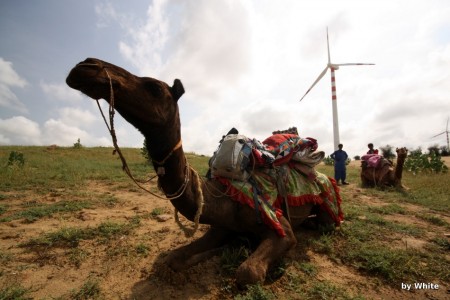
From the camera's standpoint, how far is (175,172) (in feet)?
10.5

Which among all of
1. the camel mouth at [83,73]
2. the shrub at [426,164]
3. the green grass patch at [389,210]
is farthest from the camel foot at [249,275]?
the shrub at [426,164]

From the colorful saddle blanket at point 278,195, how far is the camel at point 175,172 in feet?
0.40

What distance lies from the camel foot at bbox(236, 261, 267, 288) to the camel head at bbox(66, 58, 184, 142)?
1.80 meters

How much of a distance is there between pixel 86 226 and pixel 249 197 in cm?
338

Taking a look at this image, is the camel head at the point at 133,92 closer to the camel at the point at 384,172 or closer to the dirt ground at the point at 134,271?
the dirt ground at the point at 134,271

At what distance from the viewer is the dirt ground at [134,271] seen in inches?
132

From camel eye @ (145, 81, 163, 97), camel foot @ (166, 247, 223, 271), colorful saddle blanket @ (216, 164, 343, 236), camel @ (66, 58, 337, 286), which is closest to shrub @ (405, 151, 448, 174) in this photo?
colorful saddle blanket @ (216, 164, 343, 236)

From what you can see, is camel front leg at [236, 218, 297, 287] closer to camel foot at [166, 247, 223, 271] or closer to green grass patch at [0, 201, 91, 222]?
camel foot at [166, 247, 223, 271]

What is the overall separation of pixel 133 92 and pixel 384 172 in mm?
11767

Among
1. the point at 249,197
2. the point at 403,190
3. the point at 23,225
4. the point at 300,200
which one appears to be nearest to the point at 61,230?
the point at 23,225

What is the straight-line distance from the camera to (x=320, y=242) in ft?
15.8

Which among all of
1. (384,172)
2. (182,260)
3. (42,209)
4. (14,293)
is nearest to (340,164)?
(384,172)

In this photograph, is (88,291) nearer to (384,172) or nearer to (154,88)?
(154,88)

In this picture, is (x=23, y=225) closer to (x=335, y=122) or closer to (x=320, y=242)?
(x=320, y=242)
